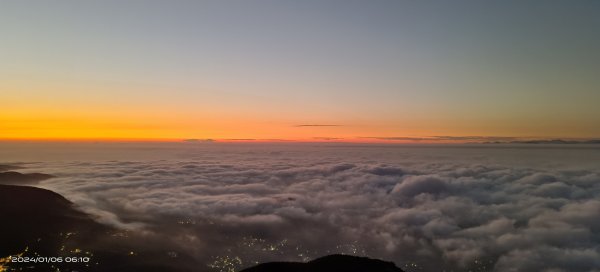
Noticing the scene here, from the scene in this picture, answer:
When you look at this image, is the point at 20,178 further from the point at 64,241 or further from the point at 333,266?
the point at 333,266

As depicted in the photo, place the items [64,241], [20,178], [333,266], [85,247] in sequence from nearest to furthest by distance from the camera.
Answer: [333,266]
[85,247]
[64,241]
[20,178]

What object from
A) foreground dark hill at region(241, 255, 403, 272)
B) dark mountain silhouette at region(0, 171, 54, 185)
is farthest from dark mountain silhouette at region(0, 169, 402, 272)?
dark mountain silhouette at region(0, 171, 54, 185)

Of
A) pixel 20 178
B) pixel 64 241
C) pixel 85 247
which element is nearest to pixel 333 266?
pixel 85 247

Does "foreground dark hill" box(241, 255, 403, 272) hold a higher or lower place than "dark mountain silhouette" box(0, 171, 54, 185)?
lower

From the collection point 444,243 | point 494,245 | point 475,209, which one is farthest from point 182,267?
point 475,209

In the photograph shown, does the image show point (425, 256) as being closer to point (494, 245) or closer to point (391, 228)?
point (391, 228)

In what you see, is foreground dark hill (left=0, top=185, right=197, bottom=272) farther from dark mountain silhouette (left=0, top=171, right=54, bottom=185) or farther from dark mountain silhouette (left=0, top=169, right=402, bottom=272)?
dark mountain silhouette (left=0, top=171, right=54, bottom=185)

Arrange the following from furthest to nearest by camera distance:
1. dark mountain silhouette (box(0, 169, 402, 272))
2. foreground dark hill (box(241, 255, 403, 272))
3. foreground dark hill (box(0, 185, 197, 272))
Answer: foreground dark hill (box(241, 255, 403, 272)) → dark mountain silhouette (box(0, 169, 402, 272)) → foreground dark hill (box(0, 185, 197, 272))

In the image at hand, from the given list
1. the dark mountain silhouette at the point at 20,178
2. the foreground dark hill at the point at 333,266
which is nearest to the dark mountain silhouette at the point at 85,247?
the foreground dark hill at the point at 333,266
